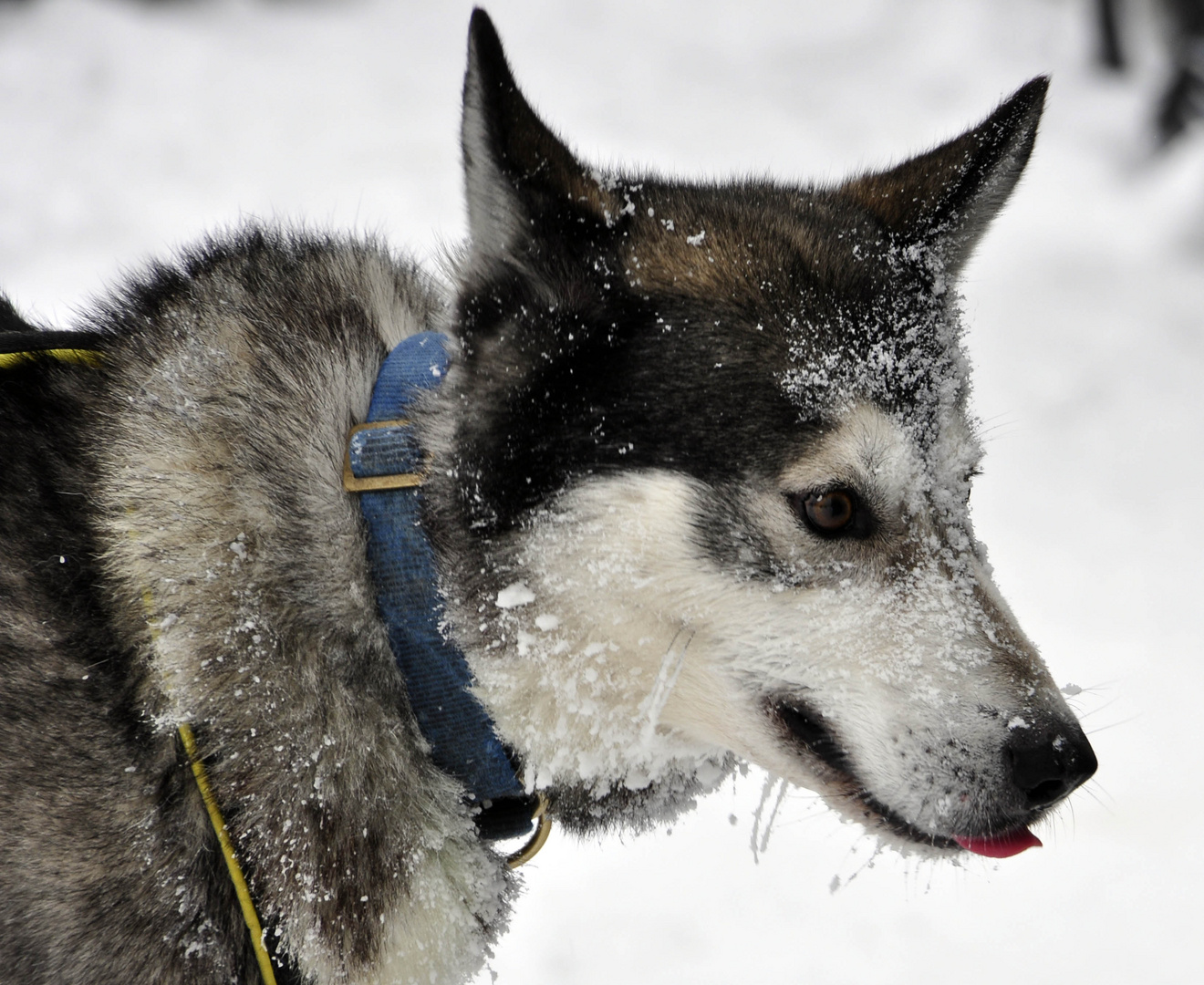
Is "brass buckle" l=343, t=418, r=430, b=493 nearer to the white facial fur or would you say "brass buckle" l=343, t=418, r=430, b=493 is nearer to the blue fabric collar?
the blue fabric collar

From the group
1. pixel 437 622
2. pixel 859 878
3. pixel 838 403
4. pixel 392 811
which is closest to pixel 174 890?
pixel 392 811

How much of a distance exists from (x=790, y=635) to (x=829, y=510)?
0.22 m

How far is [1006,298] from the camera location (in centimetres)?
511

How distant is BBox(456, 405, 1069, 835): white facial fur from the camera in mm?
1535

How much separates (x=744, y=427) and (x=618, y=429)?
21 cm

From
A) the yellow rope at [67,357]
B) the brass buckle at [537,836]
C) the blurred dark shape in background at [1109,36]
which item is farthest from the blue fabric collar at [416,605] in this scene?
the blurred dark shape in background at [1109,36]

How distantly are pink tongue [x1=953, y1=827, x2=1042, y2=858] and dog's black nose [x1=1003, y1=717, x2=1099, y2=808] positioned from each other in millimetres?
94

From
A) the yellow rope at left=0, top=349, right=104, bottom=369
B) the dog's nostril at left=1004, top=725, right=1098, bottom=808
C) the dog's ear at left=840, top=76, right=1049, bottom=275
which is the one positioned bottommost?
the dog's nostril at left=1004, top=725, right=1098, bottom=808

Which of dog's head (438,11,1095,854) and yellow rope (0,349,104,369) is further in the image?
yellow rope (0,349,104,369)

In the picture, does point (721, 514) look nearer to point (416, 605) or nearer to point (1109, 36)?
point (416, 605)

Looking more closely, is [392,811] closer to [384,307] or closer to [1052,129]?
[384,307]

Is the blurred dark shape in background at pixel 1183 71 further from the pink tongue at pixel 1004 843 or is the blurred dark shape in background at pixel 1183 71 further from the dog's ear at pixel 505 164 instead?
the pink tongue at pixel 1004 843

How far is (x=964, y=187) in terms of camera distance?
190 cm

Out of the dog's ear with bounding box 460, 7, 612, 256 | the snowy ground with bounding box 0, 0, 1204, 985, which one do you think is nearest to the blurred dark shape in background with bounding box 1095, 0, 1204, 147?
the snowy ground with bounding box 0, 0, 1204, 985
